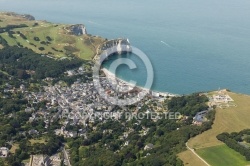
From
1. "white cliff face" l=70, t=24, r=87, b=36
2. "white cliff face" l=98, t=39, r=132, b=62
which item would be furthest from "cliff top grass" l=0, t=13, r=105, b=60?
"white cliff face" l=98, t=39, r=132, b=62

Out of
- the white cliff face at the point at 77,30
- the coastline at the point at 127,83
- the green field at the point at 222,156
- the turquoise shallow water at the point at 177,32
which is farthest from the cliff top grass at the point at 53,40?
the green field at the point at 222,156

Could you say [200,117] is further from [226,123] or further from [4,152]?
[4,152]

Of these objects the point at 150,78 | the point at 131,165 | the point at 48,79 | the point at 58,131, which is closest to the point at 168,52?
the point at 150,78

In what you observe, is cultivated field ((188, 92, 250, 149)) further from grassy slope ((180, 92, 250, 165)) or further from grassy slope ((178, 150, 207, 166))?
grassy slope ((178, 150, 207, 166))

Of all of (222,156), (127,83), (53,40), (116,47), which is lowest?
(222,156)

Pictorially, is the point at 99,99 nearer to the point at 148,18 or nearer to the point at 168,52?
the point at 168,52

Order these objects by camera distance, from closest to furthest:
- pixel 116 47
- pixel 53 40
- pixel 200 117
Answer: pixel 200 117 → pixel 53 40 → pixel 116 47

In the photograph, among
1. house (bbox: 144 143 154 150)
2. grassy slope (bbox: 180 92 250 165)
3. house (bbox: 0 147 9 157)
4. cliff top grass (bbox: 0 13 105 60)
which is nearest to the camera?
house (bbox: 0 147 9 157)

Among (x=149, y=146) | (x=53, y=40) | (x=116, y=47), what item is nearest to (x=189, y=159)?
(x=149, y=146)
